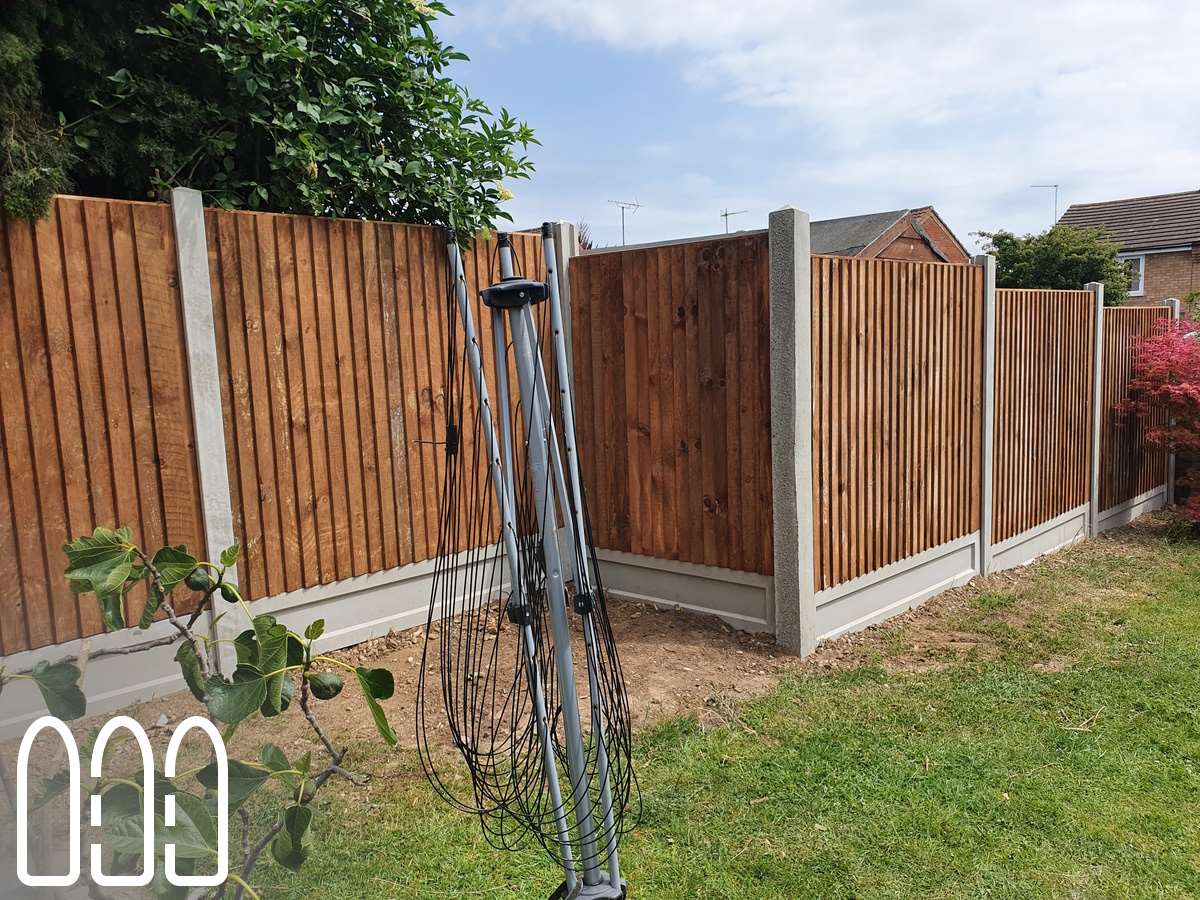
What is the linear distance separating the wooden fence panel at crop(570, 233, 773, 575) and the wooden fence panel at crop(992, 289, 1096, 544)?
2747 millimetres

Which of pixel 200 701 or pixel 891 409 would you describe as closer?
pixel 200 701

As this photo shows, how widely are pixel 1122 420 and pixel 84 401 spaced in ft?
29.0

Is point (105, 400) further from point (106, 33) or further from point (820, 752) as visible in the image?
point (820, 752)

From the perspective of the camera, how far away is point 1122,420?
27.6 ft

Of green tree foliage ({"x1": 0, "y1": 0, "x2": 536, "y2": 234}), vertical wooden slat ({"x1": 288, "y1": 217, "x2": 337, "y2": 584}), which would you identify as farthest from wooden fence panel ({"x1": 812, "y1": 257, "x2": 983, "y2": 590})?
vertical wooden slat ({"x1": 288, "y1": 217, "x2": 337, "y2": 584})

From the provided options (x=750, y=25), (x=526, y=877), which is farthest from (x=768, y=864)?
(x=750, y=25)

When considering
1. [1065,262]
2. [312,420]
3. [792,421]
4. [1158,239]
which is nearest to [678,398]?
[792,421]

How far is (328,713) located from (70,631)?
3.83ft

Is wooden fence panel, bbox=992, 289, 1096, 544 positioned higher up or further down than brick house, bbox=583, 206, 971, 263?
further down

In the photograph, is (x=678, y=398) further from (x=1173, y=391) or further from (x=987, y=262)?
(x=1173, y=391)

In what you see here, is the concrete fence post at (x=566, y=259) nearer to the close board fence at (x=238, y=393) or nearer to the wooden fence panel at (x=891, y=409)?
the close board fence at (x=238, y=393)

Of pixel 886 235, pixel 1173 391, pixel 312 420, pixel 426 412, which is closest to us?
pixel 312 420

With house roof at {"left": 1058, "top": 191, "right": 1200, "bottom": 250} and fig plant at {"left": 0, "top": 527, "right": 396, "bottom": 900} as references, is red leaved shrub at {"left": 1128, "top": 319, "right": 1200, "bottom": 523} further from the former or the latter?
house roof at {"left": 1058, "top": 191, "right": 1200, "bottom": 250}

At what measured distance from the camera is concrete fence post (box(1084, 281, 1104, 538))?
783 cm
